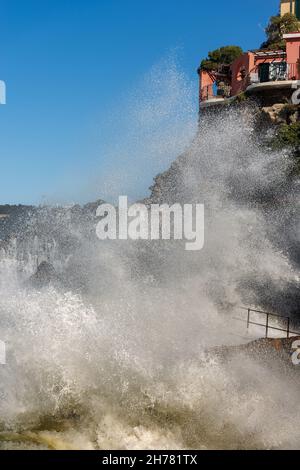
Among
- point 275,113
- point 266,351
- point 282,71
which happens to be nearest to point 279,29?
point 282,71

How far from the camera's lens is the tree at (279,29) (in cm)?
2780

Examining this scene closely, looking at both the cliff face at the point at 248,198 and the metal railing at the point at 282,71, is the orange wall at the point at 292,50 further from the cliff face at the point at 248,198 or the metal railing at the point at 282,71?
the cliff face at the point at 248,198

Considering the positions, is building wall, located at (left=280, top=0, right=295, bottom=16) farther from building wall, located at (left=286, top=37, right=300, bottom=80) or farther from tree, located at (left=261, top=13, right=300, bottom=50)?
building wall, located at (left=286, top=37, right=300, bottom=80)

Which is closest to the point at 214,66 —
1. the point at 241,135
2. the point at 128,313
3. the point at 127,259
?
the point at 241,135

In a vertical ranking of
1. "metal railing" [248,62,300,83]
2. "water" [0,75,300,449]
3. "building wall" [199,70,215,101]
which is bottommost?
"water" [0,75,300,449]

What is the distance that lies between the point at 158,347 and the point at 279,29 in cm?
2610

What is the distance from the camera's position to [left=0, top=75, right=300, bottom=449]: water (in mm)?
7801

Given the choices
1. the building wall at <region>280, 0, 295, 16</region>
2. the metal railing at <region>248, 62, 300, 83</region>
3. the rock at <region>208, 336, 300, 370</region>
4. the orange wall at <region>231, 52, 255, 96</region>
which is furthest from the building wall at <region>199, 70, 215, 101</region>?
the rock at <region>208, 336, 300, 370</region>

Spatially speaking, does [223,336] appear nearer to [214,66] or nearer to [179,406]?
[179,406]

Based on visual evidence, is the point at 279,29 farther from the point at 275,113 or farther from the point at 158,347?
the point at 158,347

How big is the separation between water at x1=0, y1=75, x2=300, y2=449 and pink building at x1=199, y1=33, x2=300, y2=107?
8056mm

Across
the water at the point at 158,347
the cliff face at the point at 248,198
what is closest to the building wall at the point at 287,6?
the cliff face at the point at 248,198

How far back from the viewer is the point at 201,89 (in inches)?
1165

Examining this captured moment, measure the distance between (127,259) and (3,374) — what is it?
9159 millimetres
